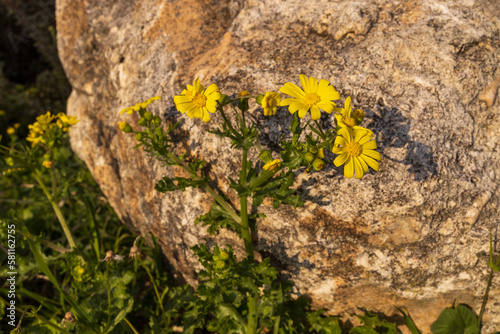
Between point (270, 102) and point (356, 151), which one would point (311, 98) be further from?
point (356, 151)

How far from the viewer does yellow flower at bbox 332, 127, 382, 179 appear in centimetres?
183

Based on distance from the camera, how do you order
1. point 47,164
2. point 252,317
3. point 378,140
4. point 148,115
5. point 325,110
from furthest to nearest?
point 47,164 → point 252,317 → point 148,115 → point 378,140 → point 325,110

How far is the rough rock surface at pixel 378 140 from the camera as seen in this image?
2238 millimetres

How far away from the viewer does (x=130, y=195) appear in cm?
332

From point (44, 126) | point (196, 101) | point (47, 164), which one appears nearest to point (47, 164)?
point (47, 164)

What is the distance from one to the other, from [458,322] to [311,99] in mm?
1873

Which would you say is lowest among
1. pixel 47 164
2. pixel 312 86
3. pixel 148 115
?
pixel 47 164

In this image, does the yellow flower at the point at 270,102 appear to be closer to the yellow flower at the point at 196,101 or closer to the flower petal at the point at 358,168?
the yellow flower at the point at 196,101

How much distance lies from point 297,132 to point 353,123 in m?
0.36

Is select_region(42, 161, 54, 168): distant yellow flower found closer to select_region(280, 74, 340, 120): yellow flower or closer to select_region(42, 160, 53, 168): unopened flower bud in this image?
select_region(42, 160, 53, 168): unopened flower bud

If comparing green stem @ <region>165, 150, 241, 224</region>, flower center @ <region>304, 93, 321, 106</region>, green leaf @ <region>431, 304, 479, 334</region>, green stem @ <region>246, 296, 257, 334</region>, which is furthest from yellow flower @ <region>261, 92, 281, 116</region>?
green leaf @ <region>431, 304, 479, 334</region>

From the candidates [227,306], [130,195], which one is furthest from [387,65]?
[130,195]

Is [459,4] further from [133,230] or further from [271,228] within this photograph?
[133,230]

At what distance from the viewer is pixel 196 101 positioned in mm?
2035
